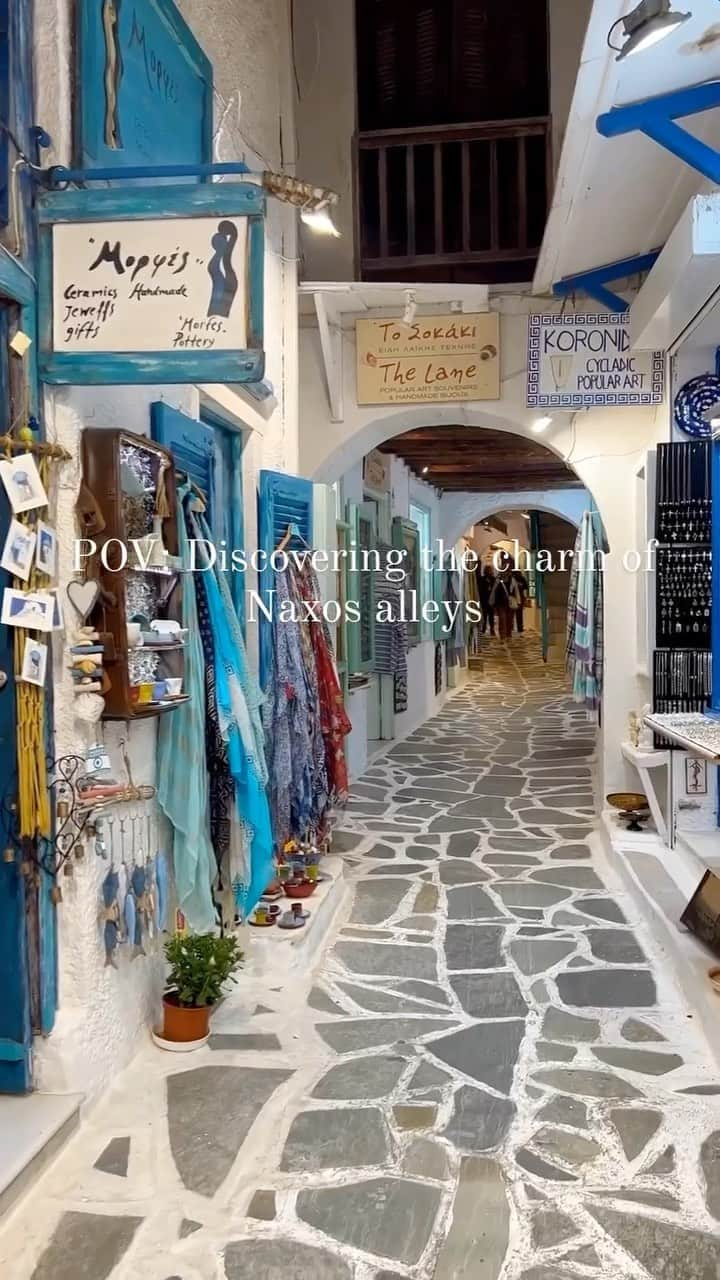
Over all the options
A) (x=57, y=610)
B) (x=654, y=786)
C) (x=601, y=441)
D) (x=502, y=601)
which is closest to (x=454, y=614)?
(x=502, y=601)

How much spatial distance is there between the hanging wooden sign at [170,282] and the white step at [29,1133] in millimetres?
2054

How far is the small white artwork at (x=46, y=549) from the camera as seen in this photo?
259 cm

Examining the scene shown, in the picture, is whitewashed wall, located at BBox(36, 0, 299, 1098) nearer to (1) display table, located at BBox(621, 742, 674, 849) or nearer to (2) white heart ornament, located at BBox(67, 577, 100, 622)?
(2) white heart ornament, located at BBox(67, 577, 100, 622)

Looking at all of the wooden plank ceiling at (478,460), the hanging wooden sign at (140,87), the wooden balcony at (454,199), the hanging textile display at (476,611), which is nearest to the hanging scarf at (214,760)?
the hanging wooden sign at (140,87)

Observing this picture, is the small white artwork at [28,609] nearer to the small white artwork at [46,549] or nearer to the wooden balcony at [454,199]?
the small white artwork at [46,549]

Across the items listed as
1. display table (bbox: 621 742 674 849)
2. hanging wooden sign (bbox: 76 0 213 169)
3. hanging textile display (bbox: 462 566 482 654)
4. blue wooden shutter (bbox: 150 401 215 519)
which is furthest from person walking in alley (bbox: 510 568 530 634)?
blue wooden shutter (bbox: 150 401 215 519)

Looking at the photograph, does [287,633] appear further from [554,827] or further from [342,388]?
[554,827]

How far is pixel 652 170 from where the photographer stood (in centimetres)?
428

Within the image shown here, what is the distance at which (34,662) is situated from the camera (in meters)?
2.56

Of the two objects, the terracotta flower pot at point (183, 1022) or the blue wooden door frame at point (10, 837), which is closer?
the blue wooden door frame at point (10, 837)

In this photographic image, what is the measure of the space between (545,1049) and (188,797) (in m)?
1.56

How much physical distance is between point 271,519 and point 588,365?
8.09 ft

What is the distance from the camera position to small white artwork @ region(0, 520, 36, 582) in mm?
2495

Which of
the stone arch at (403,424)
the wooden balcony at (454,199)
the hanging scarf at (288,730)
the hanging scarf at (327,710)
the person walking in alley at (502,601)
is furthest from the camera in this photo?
the person walking in alley at (502,601)
